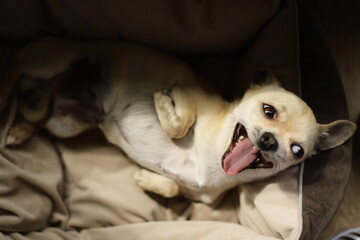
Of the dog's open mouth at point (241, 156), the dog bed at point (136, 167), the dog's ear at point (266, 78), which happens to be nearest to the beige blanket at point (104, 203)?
the dog bed at point (136, 167)

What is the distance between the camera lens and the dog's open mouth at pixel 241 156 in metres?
1.57

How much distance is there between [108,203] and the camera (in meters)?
1.97

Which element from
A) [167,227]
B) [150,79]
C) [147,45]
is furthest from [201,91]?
[167,227]

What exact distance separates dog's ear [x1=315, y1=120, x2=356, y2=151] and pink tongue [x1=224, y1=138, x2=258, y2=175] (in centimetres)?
32

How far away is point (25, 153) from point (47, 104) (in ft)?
0.91

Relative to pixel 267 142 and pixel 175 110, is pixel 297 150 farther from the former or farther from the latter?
pixel 175 110

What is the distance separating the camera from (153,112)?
6.11ft

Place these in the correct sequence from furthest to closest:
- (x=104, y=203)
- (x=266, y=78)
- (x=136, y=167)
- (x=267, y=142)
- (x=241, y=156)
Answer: (x=136, y=167) → (x=104, y=203) → (x=266, y=78) → (x=241, y=156) → (x=267, y=142)

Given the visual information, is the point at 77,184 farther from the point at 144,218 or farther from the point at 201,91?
the point at 201,91

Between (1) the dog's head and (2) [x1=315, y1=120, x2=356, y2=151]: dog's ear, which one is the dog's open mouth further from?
(2) [x1=315, y1=120, x2=356, y2=151]: dog's ear

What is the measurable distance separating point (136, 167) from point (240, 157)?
0.70 metres

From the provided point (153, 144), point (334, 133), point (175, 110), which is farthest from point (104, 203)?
point (334, 133)

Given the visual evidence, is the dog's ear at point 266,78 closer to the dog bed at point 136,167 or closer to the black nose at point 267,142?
the dog bed at point 136,167

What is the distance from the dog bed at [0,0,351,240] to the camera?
170cm
